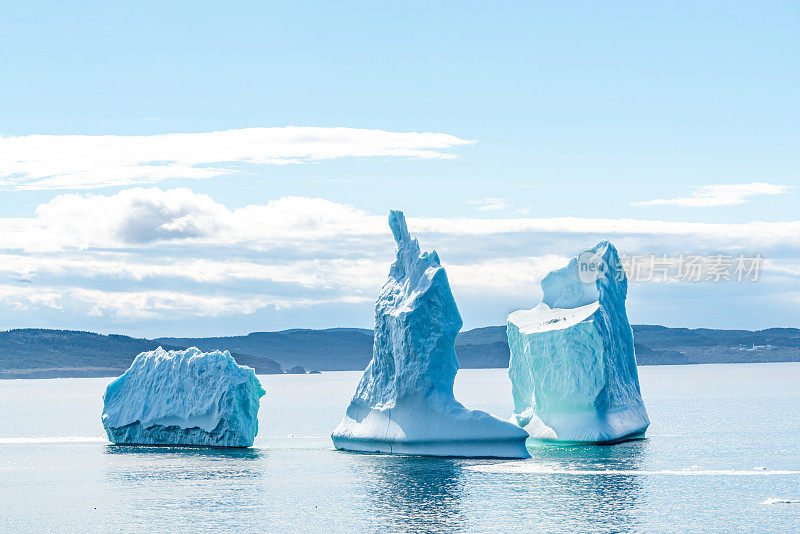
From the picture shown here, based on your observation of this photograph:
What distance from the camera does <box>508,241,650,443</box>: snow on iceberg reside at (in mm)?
42688

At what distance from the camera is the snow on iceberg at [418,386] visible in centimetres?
3794

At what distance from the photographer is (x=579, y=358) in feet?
140

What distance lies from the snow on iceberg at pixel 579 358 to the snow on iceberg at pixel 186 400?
37.4 feet

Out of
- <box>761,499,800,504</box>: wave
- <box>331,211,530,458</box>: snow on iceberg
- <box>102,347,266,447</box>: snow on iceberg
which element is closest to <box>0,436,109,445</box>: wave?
<box>102,347,266,447</box>: snow on iceberg

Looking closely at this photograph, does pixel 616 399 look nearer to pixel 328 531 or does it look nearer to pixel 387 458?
pixel 387 458

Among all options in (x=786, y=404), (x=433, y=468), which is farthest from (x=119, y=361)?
(x=433, y=468)

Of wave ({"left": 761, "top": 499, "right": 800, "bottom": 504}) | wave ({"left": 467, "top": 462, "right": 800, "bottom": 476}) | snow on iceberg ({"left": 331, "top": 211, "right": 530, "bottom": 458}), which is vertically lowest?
wave ({"left": 467, "top": 462, "right": 800, "bottom": 476})

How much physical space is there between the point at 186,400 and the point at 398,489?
14407 mm

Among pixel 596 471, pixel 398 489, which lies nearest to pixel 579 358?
pixel 596 471

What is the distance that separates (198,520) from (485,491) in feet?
28.6

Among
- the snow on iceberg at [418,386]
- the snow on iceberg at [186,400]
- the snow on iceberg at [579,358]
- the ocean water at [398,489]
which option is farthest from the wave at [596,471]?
the snow on iceberg at [186,400]

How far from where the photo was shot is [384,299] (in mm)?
41438

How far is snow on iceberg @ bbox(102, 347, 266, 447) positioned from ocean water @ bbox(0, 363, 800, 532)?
36.2 inches

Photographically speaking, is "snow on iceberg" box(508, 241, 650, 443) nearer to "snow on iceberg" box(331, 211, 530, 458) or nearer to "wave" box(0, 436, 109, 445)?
"snow on iceberg" box(331, 211, 530, 458)
